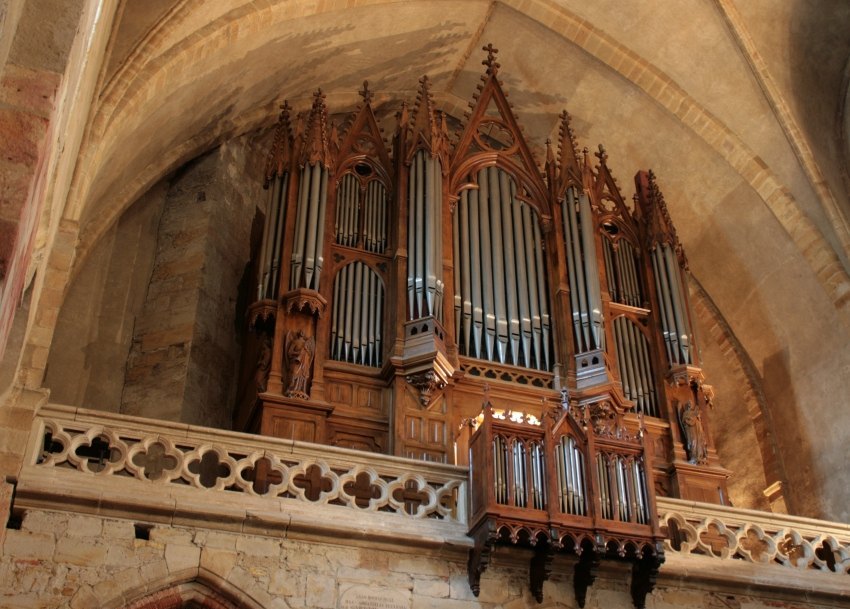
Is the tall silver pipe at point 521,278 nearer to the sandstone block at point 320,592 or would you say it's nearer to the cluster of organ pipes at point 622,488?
the cluster of organ pipes at point 622,488

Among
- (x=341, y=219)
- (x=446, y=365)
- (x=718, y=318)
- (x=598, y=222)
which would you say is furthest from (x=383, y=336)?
(x=718, y=318)

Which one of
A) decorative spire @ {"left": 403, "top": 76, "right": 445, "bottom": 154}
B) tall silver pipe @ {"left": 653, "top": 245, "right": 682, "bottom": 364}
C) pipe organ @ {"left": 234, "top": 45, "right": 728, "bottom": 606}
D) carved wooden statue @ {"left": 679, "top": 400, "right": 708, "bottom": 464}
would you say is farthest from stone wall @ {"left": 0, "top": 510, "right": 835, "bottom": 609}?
decorative spire @ {"left": 403, "top": 76, "right": 445, "bottom": 154}

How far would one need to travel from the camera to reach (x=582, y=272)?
462 inches

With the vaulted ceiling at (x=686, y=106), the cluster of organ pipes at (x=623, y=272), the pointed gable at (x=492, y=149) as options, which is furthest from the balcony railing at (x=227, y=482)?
the pointed gable at (x=492, y=149)

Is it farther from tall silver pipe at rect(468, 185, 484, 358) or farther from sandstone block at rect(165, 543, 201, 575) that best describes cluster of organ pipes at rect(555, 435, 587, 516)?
sandstone block at rect(165, 543, 201, 575)

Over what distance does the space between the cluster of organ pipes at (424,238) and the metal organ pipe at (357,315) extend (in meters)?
0.38

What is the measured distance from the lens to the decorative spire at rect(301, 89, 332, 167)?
456 inches

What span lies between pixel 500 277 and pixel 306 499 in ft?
13.3

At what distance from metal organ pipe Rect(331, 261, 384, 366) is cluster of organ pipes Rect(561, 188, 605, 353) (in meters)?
2.12

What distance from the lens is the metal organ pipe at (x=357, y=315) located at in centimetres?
1050

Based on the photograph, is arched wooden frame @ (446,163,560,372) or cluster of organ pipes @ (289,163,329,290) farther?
arched wooden frame @ (446,163,560,372)

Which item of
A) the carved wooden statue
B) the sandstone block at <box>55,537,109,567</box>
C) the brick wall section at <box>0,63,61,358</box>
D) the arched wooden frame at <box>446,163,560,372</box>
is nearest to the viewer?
the brick wall section at <box>0,63,61,358</box>

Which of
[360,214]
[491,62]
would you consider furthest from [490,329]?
[491,62]

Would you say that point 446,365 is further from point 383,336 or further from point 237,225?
point 237,225
